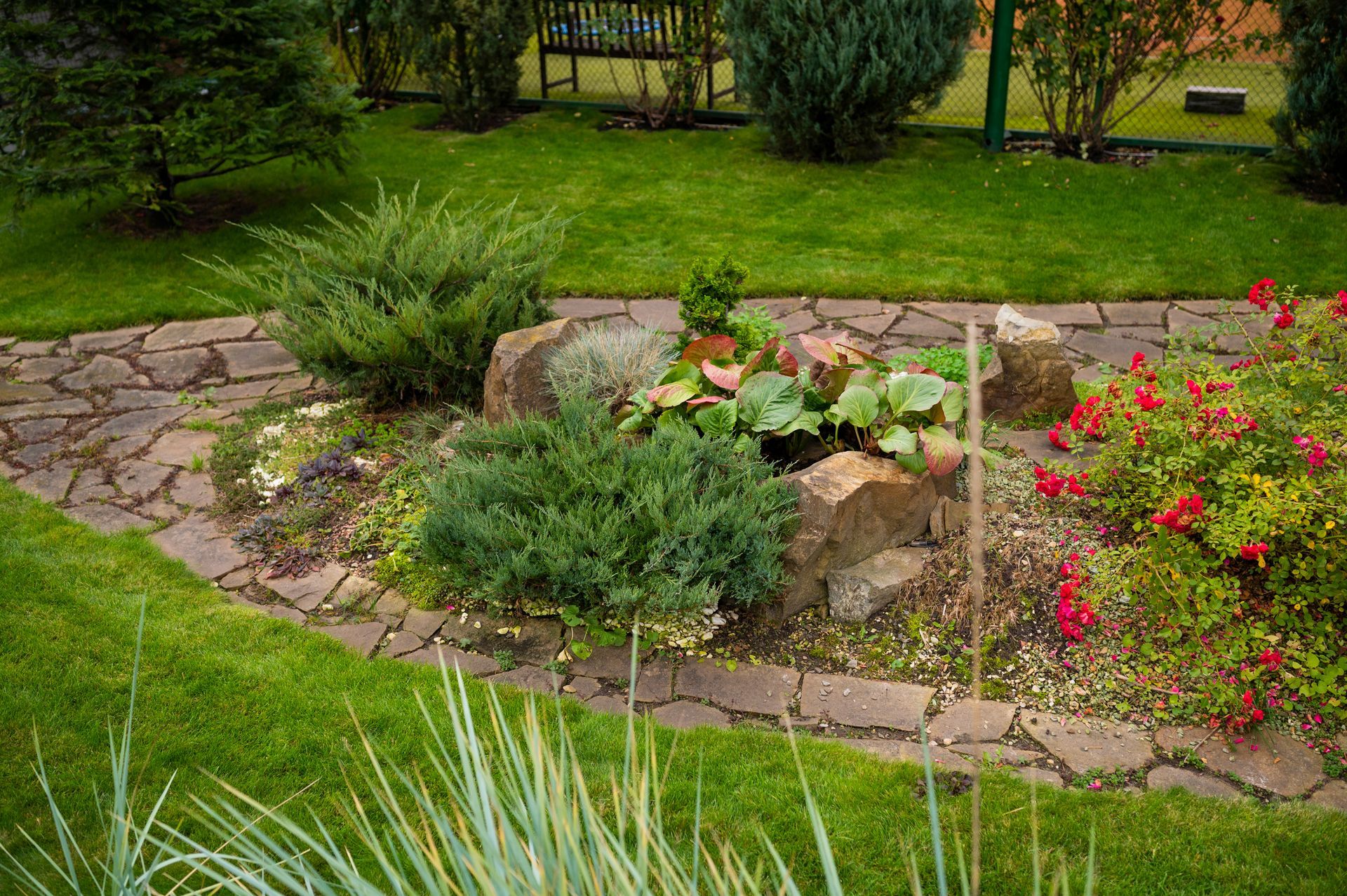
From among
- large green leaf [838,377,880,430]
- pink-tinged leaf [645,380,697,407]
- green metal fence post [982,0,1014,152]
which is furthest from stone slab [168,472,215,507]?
green metal fence post [982,0,1014,152]

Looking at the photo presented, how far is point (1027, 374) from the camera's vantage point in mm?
4469

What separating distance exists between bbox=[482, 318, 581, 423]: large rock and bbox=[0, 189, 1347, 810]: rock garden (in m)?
0.01

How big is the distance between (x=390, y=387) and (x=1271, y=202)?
6.18 metres

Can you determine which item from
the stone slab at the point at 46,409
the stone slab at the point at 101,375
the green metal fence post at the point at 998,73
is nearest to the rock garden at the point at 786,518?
the stone slab at the point at 46,409

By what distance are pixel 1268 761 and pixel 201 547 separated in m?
3.68

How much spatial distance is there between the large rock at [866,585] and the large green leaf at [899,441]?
1.25 ft

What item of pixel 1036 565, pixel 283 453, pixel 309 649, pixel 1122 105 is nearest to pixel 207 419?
pixel 283 453

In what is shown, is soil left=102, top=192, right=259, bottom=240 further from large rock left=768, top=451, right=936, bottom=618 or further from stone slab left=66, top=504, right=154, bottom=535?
large rock left=768, top=451, right=936, bottom=618

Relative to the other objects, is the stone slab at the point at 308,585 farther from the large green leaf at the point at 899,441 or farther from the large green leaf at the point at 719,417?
the large green leaf at the point at 899,441

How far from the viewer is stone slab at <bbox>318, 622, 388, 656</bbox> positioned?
3408mm

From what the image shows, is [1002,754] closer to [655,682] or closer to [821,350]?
[655,682]

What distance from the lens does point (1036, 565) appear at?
3488mm

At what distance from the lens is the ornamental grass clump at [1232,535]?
297 cm

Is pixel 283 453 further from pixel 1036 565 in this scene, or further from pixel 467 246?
pixel 1036 565
